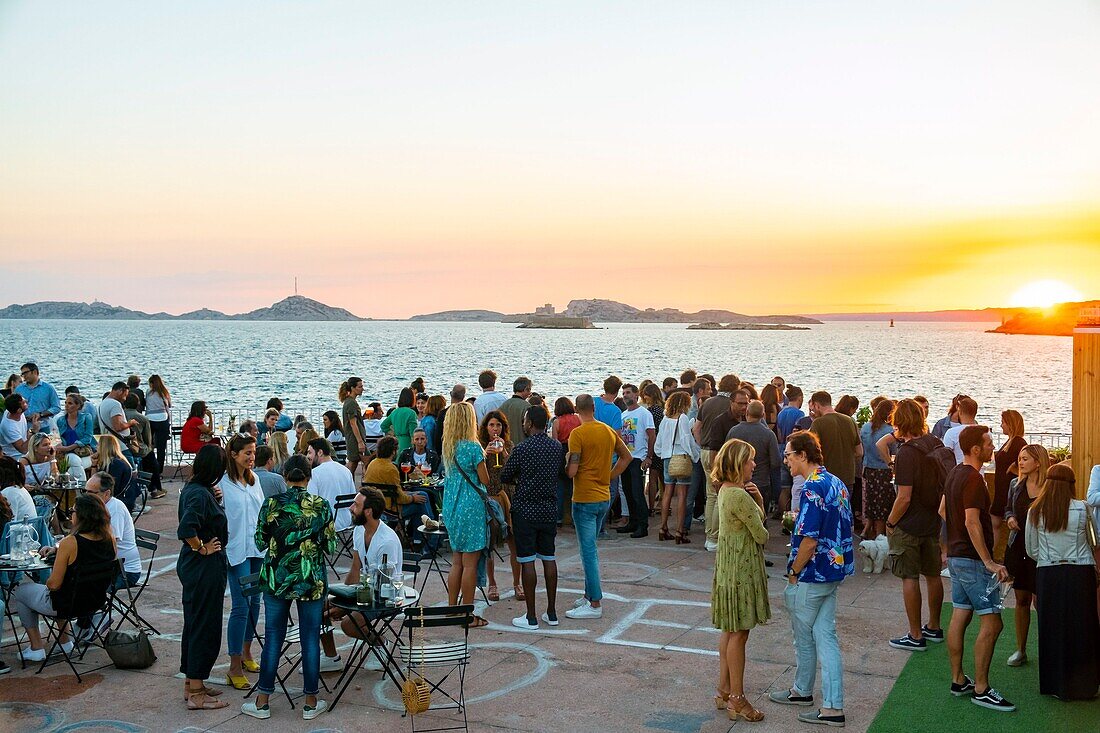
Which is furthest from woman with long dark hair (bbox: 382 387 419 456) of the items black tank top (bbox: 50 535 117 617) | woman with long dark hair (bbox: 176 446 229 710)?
woman with long dark hair (bbox: 176 446 229 710)

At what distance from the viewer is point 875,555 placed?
10242 millimetres

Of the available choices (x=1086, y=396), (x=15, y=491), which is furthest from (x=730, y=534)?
(x=15, y=491)

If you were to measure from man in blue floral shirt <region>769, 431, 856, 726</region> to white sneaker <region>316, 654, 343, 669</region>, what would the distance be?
3382mm

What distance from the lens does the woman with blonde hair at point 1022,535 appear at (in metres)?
6.64

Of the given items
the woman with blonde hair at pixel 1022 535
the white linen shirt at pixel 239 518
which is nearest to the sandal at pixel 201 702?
the white linen shirt at pixel 239 518

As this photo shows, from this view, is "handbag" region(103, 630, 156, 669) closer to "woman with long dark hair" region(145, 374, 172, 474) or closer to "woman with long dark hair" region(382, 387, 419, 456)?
"woman with long dark hair" region(382, 387, 419, 456)

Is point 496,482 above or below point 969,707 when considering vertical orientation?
above

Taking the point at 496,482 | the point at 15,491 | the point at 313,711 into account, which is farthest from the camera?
the point at 496,482

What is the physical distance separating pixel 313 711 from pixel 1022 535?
5051mm

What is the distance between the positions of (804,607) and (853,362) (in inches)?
4144

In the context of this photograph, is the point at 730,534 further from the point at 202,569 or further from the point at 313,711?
the point at 202,569

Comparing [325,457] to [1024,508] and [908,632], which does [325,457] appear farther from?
[1024,508]

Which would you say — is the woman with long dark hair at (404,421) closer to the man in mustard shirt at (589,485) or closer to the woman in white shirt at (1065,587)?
the man in mustard shirt at (589,485)

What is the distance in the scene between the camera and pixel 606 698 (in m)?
6.79
